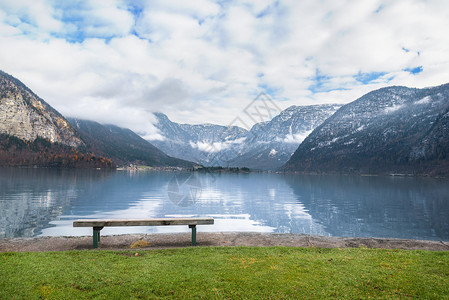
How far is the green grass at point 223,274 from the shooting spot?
7336 mm

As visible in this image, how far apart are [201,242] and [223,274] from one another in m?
5.26

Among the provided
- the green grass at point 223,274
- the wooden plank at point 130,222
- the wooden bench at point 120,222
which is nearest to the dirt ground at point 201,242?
the wooden bench at point 120,222

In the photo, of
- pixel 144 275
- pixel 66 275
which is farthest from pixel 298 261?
pixel 66 275

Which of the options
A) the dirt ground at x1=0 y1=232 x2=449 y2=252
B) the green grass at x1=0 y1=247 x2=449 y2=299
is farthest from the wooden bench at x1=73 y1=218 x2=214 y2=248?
the green grass at x1=0 y1=247 x2=449 y2=299

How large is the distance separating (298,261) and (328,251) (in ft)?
8.28

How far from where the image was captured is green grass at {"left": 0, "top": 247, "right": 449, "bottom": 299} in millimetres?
7336

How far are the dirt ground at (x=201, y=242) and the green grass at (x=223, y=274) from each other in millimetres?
1812

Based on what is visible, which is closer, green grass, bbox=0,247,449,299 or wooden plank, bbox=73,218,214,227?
green grass, bbox=0,247,449,299

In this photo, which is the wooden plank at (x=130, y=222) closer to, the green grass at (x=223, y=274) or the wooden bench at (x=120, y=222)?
the wooden bench at (x=120, y=222)

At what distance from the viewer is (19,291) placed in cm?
723

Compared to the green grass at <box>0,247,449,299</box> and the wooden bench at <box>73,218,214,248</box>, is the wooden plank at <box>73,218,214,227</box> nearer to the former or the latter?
the wooden bench at <box>73,218,214,248</box>

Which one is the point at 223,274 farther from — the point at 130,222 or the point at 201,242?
the point at 130,222

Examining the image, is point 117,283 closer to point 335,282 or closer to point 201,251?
point 201,251

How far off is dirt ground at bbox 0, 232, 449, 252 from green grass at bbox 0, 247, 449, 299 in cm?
181
